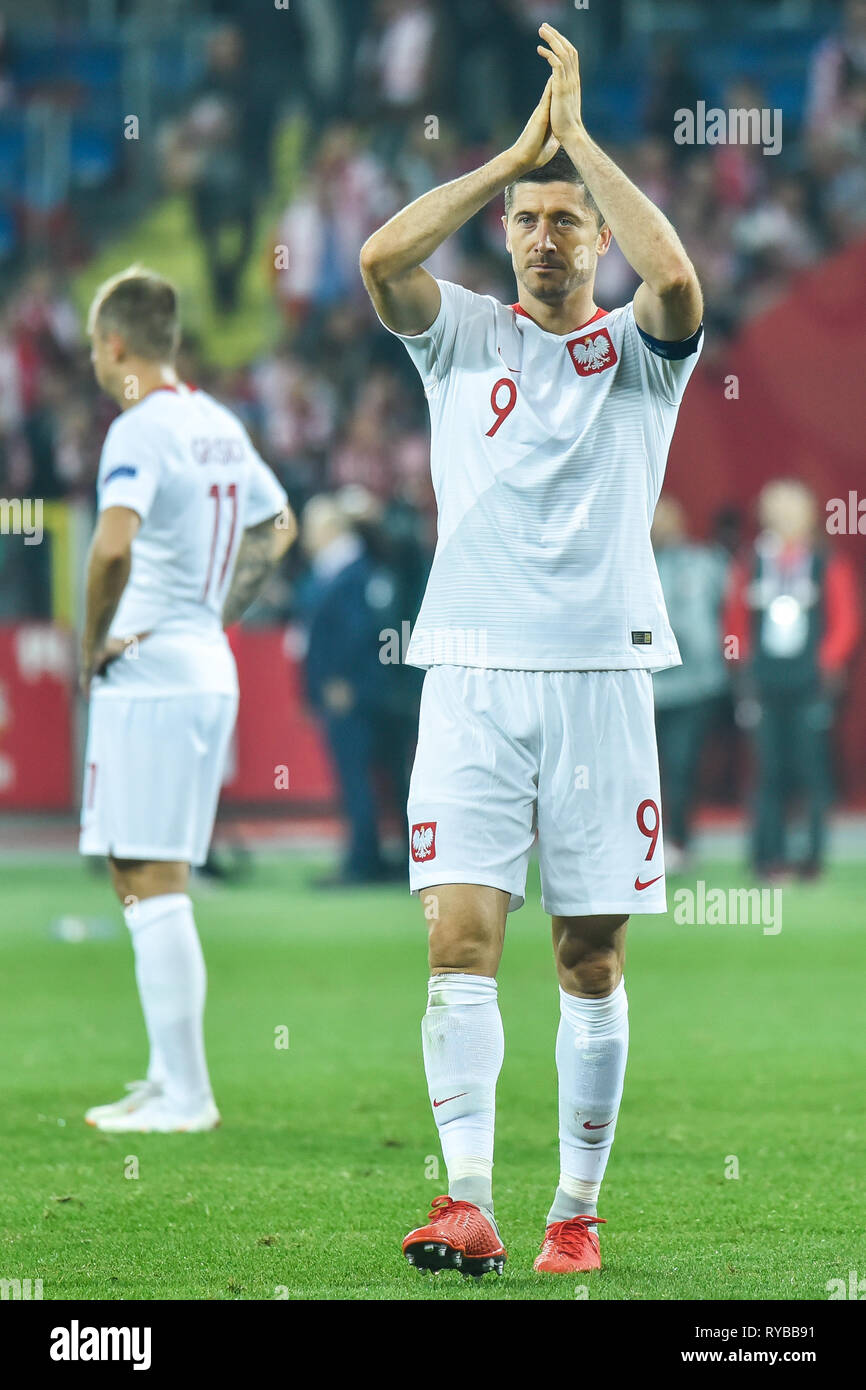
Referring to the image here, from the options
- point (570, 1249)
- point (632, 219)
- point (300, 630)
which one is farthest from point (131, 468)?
point (300, 630)

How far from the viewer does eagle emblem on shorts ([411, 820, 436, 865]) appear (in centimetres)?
448

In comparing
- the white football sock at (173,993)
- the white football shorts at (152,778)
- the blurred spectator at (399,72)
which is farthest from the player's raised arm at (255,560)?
the blurred spectator at (399,72)

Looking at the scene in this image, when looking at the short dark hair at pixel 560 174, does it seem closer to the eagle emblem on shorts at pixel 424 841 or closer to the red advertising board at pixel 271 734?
the eagle emblem on shorts at pixel 424 841

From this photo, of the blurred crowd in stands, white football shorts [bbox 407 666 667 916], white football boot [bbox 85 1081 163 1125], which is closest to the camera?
white football shorts [bbox 407 666 667 916]

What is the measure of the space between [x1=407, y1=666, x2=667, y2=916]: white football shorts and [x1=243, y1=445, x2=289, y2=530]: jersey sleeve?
2.23 m

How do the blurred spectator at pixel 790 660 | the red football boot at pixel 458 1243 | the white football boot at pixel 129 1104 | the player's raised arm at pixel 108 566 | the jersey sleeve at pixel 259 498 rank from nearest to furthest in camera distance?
the red football boot at pixel 458 1243 → the player's raised arm at pixel 108 566 → the white football boot at pixel 129 1104 → the jersey sleeve at pixel 259 498 → the blurred spectator at pixel 790 660

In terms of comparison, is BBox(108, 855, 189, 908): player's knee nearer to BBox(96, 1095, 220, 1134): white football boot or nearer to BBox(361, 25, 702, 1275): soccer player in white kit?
BBox(96, 1095, 220, 1134): white football boot

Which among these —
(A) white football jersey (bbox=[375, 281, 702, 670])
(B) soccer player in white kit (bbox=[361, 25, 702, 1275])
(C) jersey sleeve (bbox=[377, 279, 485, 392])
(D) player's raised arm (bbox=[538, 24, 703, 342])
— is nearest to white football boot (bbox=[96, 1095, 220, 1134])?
(B) soccer player in white kit (bbox=[361, 25, 702, 1275])

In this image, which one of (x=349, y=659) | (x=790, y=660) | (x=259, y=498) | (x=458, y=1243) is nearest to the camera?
(x=458, y=1243)

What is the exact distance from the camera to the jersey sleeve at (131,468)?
620 centimetres

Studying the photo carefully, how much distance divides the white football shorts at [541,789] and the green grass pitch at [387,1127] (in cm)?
83

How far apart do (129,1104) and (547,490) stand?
270cm

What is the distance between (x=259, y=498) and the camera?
22.0 feet

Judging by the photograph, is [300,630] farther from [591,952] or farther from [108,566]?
[591,952]
